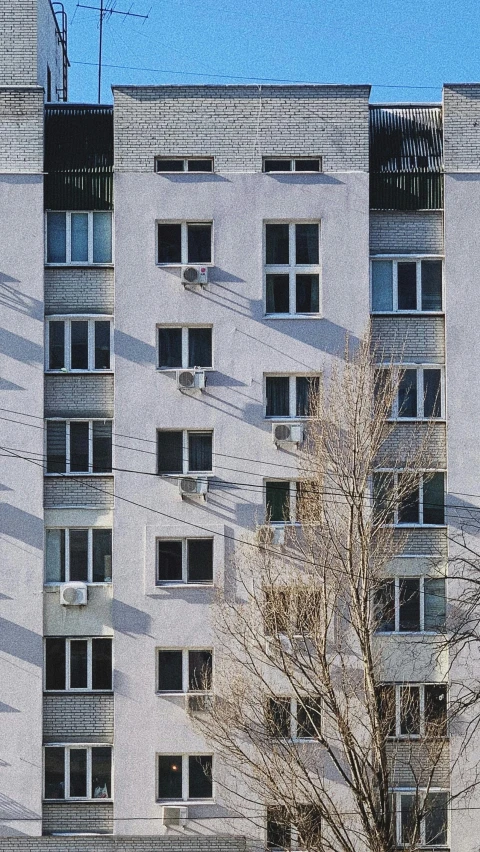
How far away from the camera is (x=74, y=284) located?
68.7 ft

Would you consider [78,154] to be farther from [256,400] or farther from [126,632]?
[126,632]

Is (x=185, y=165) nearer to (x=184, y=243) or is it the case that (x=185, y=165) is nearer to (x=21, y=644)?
(x=184, y=243)

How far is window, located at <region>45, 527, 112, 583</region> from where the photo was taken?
20688mm

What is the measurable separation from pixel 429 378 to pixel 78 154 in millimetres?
7559

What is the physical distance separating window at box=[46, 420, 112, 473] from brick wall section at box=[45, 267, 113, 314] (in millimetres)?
2048

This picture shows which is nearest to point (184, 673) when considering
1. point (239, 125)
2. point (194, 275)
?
point (194, 275)

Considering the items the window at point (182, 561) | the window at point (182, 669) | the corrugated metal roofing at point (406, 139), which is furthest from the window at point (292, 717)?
the corrugated metal roofing at point (406, 139)

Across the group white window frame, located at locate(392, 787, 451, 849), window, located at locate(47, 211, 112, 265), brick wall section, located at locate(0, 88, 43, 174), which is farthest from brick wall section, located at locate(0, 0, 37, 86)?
white window frame, located at locate(392, 787, 451, 849)

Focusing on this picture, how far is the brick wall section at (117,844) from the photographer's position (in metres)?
19.6

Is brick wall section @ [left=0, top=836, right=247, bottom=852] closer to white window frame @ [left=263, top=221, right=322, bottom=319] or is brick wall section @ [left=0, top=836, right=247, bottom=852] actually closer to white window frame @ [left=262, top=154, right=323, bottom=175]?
white window frame @ [left=263, top=221, right=322, bottom=319]

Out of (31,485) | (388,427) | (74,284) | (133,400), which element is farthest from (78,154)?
(388,427)

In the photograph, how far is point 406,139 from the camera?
839 inches

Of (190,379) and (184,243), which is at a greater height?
(184,243)

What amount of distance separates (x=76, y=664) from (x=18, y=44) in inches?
450
